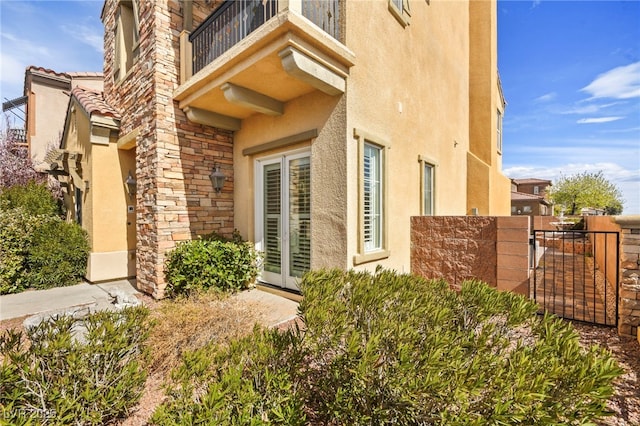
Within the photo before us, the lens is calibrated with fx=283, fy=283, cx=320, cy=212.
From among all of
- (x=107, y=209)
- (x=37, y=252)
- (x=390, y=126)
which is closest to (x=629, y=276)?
(x=390, y=126)

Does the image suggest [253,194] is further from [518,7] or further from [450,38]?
[518,7]

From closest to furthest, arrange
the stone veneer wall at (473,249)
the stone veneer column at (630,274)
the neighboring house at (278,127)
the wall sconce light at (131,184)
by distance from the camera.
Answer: the stone veneer column at (630,274)
the neighboring house at (278,127)
the stone veneer wall at (473,249)
the wall sconce light at (131,184)

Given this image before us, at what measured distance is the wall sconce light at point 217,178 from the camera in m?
7.12

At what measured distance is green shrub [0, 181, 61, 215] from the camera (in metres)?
8.95

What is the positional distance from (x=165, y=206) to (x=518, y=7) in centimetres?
1318

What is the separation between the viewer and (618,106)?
16.0m

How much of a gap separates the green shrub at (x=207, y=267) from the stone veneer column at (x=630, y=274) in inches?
266

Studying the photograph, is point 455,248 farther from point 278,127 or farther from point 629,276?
point 278,127

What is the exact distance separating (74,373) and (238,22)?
6076 millimetres

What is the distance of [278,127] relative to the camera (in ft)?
20.9

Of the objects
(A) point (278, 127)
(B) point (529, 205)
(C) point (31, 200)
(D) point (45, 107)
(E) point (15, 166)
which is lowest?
(C) point (31, 200)

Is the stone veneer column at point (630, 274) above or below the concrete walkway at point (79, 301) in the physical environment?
above

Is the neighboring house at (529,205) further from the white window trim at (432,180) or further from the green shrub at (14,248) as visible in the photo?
the green shrub at (14,248)

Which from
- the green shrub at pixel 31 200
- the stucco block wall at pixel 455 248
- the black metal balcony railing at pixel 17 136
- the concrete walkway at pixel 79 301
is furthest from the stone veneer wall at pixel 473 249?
the black metal balcony railing at pixel 17 136
